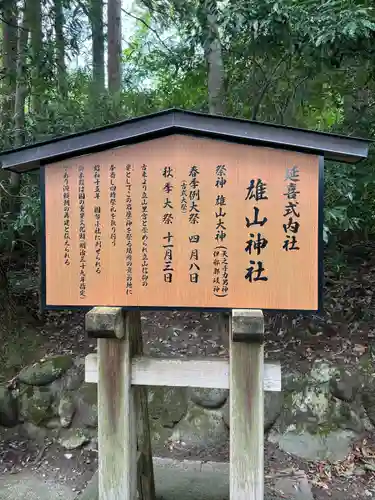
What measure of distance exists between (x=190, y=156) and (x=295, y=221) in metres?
0.69

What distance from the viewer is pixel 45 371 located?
15.5ft

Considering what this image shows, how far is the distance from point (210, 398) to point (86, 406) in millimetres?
1350

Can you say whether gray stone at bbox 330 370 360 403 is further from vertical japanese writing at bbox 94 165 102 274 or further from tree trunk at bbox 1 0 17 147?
tree trunk at bbox 1 0 17 147

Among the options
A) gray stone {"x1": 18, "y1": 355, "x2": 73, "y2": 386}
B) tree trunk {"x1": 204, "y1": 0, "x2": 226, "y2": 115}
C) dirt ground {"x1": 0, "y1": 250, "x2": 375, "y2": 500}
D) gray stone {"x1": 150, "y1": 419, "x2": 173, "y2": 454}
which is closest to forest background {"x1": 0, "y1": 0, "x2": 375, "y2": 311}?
tree trunk {"x1": 204, "y1": 0, "x2": 226, "y2": 115}

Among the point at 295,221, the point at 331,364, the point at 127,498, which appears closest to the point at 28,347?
the point at 127,498

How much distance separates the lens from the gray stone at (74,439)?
14.6 ft

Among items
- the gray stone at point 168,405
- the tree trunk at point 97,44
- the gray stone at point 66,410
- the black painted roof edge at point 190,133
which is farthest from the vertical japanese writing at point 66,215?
the tree trunk at point 97,44

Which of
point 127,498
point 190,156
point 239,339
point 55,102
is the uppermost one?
point 55,102

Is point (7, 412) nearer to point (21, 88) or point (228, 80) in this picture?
point (21, 88)

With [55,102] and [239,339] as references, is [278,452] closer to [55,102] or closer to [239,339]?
[239,339]

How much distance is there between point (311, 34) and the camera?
3447 mm

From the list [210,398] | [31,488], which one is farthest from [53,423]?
[210,398]

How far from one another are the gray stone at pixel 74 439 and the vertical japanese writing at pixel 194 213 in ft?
9.78

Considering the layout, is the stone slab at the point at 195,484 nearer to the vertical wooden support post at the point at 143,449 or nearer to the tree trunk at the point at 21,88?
the vertical wooden support post at the point at 143,449
